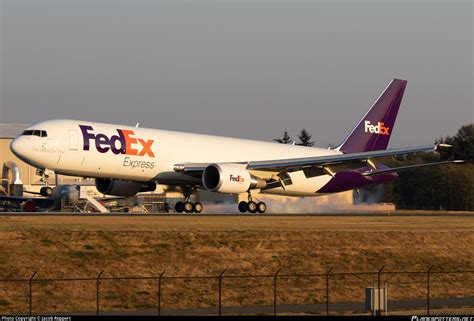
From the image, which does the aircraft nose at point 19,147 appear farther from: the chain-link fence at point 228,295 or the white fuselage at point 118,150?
the chain-link fence at point 228,295

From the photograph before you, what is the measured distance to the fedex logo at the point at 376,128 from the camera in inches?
2707

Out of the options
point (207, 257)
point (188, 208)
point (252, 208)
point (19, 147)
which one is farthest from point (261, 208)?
point (207, 257)

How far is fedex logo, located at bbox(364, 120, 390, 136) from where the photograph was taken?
226 feet

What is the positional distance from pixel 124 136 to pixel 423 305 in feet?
76.6

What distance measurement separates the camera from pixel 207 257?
130ft

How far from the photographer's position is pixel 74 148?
2063 inches

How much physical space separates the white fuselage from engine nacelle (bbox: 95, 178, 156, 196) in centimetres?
176

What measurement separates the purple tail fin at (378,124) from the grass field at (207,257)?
19.2 metres

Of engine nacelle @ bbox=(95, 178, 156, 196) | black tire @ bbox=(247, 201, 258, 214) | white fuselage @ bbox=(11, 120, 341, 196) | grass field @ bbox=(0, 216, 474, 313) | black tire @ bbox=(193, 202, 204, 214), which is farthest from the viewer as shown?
black tire @ bbox=(247, 201, 258, 214)

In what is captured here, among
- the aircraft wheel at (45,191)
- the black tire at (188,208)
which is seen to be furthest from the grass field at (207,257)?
the black tire at (188,208)

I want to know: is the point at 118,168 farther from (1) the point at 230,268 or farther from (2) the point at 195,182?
(1) the point at 230,268

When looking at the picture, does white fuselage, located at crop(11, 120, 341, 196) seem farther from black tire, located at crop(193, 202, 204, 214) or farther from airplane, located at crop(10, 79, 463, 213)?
black tire, located at crop(193, 202, 204, 214)

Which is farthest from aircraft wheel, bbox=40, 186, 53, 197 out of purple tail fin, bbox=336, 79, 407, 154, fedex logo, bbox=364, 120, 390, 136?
fedex logo, bbox=364, 120, 390, 136

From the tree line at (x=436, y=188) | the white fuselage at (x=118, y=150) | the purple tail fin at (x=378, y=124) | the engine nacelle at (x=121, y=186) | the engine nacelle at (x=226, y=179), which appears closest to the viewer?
the white fuselage at (x=118, y=150)
